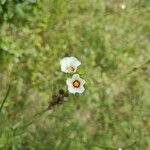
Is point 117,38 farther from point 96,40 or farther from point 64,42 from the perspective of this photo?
point 64,42

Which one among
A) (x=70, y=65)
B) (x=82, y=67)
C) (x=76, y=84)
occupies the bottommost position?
(x=76, y=84)

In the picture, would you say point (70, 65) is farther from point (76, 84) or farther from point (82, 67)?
point (82, 67)

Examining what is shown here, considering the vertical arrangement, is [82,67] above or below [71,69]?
above

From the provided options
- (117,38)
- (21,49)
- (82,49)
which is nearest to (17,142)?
(21,49)

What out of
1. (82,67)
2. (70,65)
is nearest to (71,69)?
(70,65)

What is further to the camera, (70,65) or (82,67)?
(82,67)

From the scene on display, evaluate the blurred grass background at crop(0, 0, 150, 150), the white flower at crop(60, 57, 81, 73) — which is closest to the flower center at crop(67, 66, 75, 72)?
the white flower at crop(60, 57, 81, 73)

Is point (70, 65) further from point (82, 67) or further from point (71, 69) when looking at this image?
point (82, 67)
